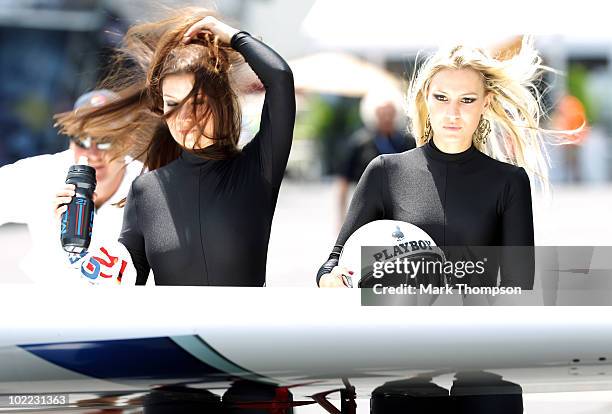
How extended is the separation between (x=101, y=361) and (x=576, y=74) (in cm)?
150

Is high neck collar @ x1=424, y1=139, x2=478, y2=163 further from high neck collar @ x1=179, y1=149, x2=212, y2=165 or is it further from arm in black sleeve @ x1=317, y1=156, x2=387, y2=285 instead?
high neck collar @ x1=179, y1=149, x2=212, y2=165

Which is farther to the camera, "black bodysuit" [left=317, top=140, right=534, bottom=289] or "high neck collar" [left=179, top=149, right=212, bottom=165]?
"high neck collar" [left=179, top=149, right=212, bottom=165]

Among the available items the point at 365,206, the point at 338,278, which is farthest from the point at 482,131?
the point at 338,278

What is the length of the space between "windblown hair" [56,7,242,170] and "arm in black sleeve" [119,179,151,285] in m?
0.11

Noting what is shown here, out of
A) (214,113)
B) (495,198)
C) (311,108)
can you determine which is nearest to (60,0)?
(214,113)

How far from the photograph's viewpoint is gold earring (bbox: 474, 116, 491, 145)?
242cm

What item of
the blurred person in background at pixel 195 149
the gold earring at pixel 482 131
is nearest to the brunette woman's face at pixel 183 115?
the blurred person in background at pixel 195 149

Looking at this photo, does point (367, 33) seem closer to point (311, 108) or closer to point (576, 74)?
point (311, 108)

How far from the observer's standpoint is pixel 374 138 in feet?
8.34

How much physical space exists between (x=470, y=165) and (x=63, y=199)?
3.53 feet

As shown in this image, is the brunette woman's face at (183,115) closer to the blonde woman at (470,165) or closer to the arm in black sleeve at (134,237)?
the arm in black sleeve at (134,237)

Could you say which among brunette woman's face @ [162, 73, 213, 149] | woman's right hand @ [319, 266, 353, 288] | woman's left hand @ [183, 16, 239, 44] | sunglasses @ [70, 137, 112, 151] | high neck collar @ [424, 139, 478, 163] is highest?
woman's left hand @ [183, 16, 239, 44]

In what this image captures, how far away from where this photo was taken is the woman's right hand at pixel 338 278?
242 centimetres

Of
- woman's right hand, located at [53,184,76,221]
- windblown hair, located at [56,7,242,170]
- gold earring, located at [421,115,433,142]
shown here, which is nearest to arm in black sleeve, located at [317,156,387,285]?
gold earring, located at [421,115,433,142]
